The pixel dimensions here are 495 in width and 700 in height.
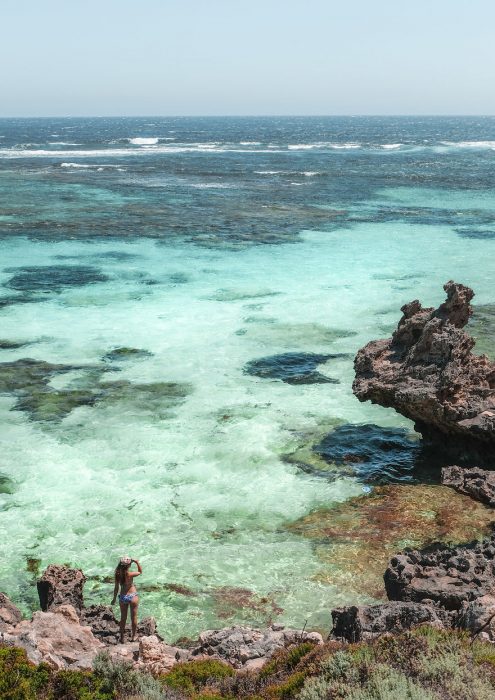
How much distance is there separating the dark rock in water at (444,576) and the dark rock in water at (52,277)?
26.7 meters

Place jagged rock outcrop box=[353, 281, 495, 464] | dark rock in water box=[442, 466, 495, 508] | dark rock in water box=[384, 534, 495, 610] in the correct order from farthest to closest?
jagged rock outcrop box=[353, 281, 495, 464] < dark rock in water box=[442, 466, 495, 508] < dark rock in water box=[384, 534, 495, 610]

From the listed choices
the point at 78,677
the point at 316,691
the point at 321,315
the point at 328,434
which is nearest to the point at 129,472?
the point at 328,434

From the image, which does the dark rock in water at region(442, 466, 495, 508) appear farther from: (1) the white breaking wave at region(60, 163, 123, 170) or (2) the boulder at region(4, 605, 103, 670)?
(1) the white breaking wave at region(60, 163, 123, 170)

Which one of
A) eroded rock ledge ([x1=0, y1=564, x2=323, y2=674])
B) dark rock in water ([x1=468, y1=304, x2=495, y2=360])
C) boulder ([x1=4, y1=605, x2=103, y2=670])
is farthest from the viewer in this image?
dark rock in water ([x1=468, y1=304, x2=495, y2=360])

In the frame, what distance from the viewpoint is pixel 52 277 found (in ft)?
125

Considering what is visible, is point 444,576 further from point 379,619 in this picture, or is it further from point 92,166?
point 92,166

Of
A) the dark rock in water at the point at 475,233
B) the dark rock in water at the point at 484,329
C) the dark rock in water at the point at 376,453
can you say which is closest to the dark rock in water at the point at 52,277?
the dark rock in water at the point at 484,329

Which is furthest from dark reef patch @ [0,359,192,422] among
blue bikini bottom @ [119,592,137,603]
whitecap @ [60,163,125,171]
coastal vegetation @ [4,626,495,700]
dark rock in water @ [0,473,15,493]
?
whitecap @ [60,163,125,171]

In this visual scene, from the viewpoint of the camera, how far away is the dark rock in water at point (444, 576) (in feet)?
39.0

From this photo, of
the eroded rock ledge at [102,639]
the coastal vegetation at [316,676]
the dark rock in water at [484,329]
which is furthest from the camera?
the dark rock in water at [484,329]

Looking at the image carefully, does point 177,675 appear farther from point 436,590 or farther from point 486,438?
point 486,438

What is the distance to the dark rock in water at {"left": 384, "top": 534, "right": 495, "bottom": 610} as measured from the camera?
11879 millimetres

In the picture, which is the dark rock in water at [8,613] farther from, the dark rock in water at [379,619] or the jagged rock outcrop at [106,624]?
the dark rock in water at [379,619]

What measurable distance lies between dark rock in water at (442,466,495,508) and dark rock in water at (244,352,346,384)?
28.1 ft
